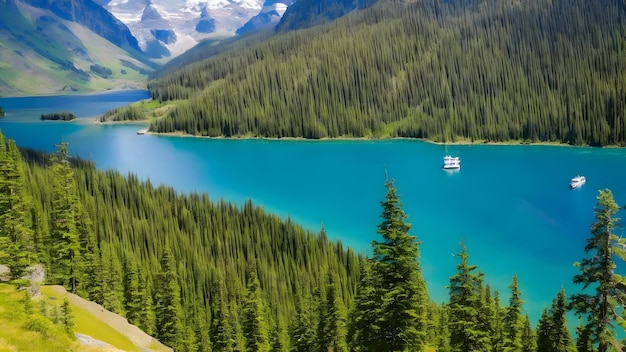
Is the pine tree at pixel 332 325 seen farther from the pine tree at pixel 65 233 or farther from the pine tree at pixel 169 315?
the pine tree at pixel 65 233

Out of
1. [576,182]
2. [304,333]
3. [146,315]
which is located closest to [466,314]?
[304,333]

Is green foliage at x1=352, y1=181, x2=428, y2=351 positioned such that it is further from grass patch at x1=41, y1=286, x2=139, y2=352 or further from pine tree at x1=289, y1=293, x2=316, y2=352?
pine tree at x1=289, y1=293, x2=316, y2=352

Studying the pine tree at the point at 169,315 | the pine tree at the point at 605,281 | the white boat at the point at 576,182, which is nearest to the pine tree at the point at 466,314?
the pine tree at the point at 605,281

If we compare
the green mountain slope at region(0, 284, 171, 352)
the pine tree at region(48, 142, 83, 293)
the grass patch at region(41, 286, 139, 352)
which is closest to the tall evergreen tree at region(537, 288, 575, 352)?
the green mountain slope at region(0, 284, 171, 352)

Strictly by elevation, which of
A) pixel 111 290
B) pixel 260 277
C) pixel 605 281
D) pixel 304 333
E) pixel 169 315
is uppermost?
pixel 605 281

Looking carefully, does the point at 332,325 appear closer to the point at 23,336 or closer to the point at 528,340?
the point at 528,340

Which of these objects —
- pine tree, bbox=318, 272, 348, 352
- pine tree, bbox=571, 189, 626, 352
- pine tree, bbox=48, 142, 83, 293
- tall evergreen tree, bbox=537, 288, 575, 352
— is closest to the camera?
pine tree, bbox=571, 189, 626, 352

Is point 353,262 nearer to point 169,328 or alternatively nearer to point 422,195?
point 169,328
